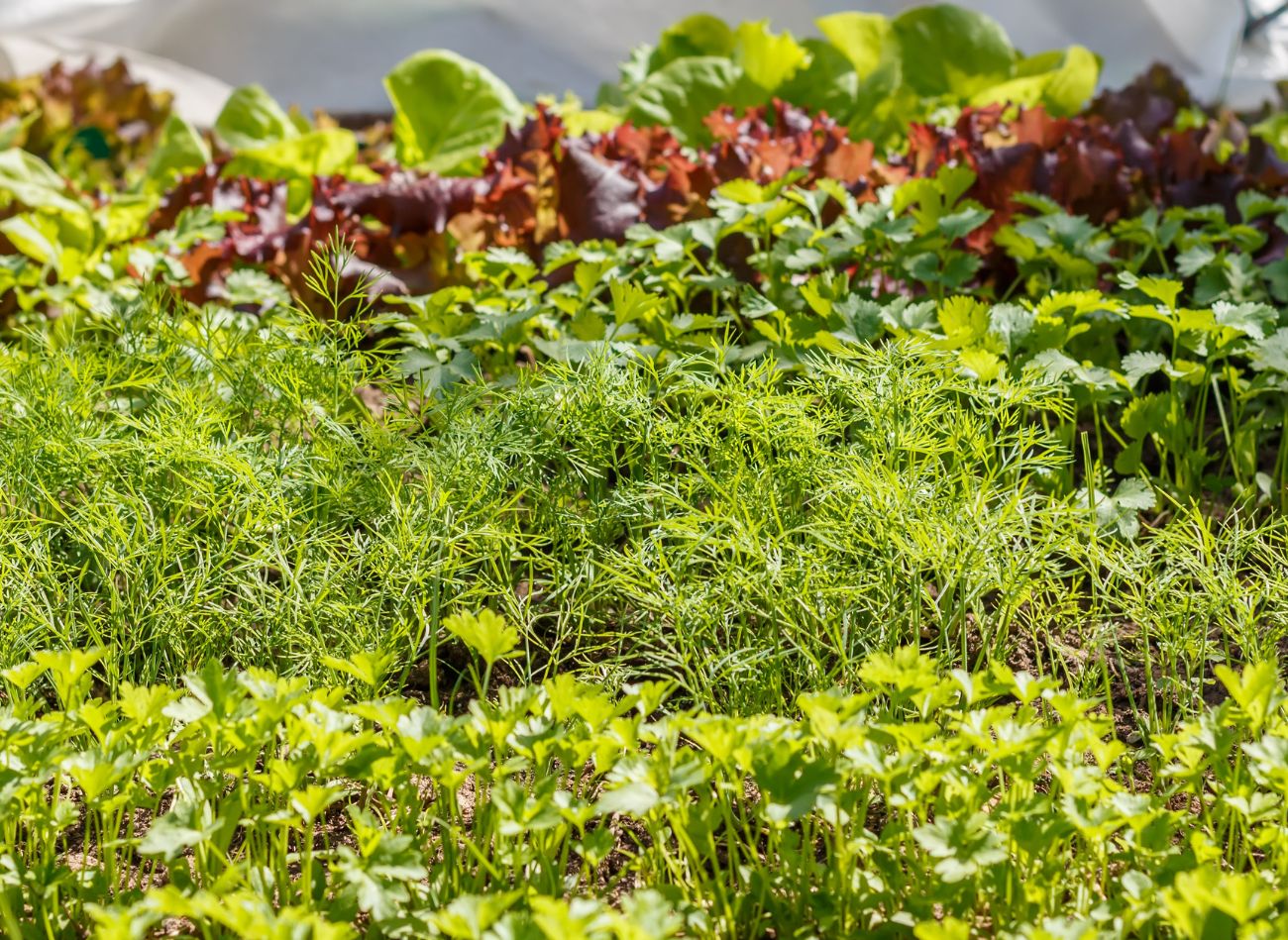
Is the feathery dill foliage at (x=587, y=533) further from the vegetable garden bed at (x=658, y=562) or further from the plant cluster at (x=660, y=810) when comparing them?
the plant cluster at (x=660, y=810)

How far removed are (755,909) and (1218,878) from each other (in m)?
Answer: 0.45

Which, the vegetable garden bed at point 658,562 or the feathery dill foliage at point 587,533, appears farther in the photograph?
the feathery dill foliage at point 587,533

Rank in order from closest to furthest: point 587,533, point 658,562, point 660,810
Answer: point 660,810, point 658,562, point 587,533

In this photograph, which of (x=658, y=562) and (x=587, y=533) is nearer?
(x=658, y=562)

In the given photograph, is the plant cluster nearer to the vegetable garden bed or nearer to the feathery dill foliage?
the vegetable garden bed

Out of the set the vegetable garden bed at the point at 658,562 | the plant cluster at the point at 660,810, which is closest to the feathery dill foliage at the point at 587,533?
the vegetable garden bed at the point at 658,562

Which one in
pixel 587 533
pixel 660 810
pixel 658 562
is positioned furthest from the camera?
pixel 587 533

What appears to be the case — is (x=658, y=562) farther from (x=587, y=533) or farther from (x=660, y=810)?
(x=660, y=810)

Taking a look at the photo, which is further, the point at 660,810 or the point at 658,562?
the point at 658,562

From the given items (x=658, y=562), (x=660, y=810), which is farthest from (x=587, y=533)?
(x=660, y=810)

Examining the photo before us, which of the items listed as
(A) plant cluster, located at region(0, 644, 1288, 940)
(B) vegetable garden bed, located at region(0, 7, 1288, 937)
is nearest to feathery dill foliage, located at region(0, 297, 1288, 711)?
(B) vegetable garden bed, located at region(0, 7, 1288, 937)

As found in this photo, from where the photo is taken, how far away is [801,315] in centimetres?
214

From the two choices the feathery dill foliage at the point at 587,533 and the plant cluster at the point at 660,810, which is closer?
the plant cluster at the point at 660,810

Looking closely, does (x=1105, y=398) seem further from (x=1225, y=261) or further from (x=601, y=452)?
(x=601, y=452)
